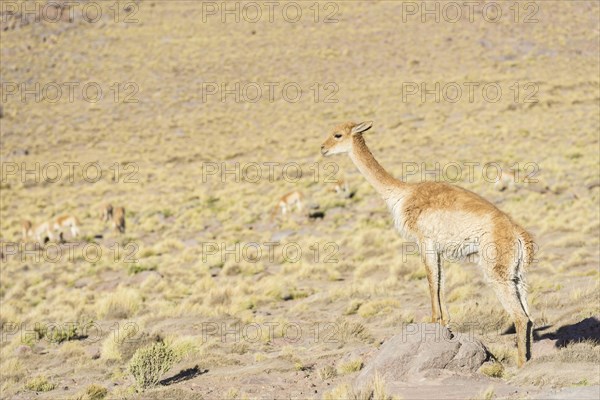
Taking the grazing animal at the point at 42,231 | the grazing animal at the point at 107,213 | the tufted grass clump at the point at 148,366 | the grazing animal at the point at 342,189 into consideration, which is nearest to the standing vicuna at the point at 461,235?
the tufted grass clump at the point at 148,366

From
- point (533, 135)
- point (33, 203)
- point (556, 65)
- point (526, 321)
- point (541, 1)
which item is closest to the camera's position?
point (526, 321)

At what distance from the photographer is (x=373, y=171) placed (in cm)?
786

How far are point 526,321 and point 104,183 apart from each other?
1200 inches

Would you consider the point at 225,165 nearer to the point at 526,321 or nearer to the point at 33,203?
the point at 33,203

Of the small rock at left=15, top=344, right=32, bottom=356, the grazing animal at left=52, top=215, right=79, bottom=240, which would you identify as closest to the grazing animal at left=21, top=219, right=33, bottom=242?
the grazing animal at left=52, top=215, right=79, bottom=240

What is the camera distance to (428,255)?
7.04 metres

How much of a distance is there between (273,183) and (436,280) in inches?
925

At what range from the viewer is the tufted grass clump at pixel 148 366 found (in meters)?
8.12

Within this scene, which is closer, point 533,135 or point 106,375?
point 106,375

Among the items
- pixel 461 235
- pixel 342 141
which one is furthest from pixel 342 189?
pixel 461 235

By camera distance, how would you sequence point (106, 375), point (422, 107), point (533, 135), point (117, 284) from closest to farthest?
point (106, 375) → point (117, 284) → point (533, 135) → point (422, 107)

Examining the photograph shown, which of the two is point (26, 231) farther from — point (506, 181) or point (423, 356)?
point (423, 356)

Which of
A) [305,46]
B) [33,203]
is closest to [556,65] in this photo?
[305,46]

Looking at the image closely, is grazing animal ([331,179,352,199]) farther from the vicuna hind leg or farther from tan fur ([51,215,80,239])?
the vicuna hind leg
